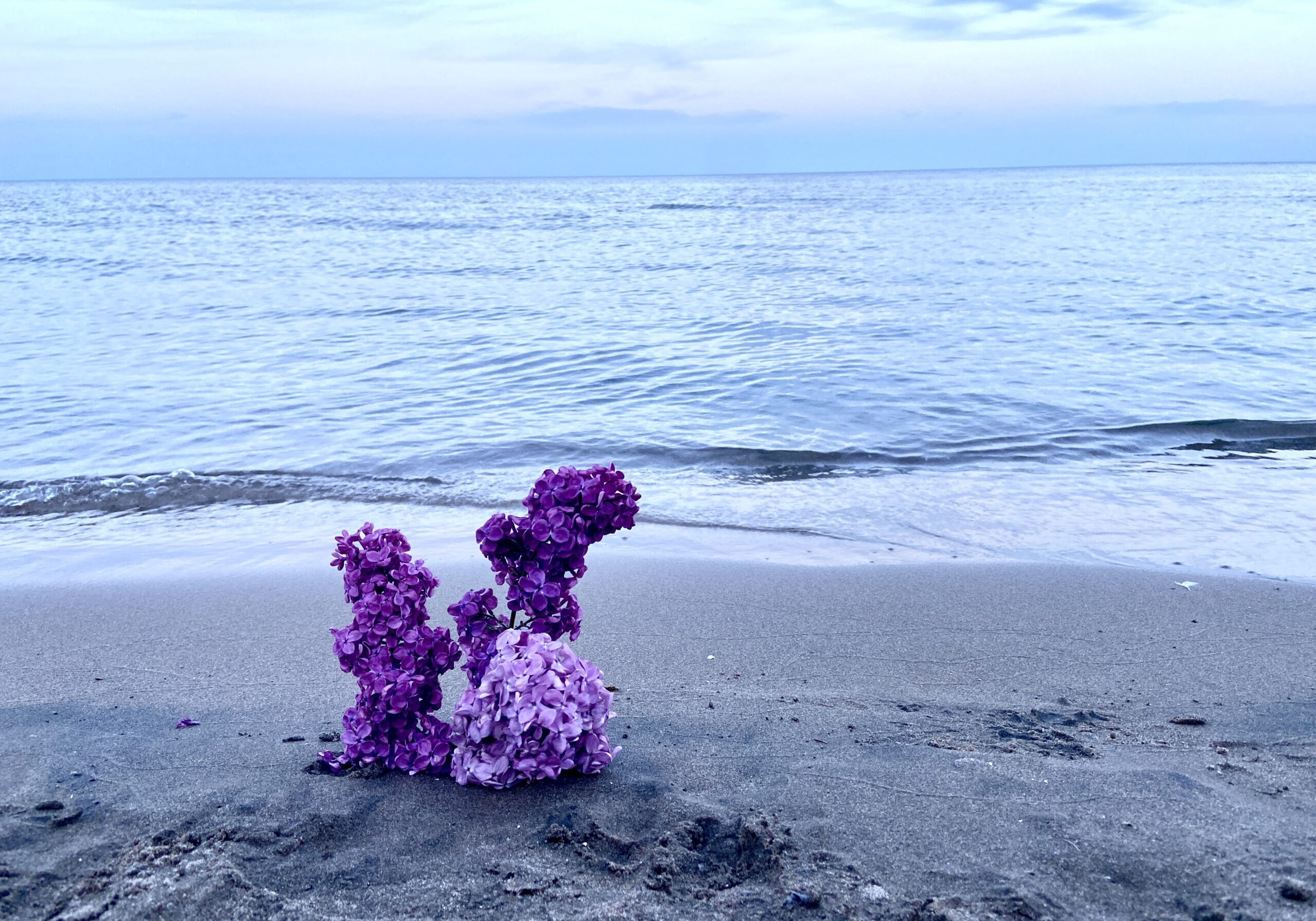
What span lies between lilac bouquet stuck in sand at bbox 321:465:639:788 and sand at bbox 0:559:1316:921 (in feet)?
0.35

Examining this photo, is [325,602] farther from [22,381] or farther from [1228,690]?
[22,381]

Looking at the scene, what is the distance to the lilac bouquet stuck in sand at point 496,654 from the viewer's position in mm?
2480

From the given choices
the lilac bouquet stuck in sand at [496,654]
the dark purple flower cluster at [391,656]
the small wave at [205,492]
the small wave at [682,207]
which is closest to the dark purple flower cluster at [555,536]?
the lilac bouquet stuck in sand at [496,654]

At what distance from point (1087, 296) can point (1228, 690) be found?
14.8 metres

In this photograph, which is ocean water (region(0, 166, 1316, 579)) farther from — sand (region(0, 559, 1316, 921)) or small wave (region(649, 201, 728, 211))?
small wave (region(649, 201, 728, 211))

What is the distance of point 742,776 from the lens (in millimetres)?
2758

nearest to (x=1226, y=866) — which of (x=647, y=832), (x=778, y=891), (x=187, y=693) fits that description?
(x=778, y=891)

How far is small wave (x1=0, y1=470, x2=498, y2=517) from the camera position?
22.3 ft

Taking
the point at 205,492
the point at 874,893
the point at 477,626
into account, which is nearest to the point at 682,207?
the point at 205,492

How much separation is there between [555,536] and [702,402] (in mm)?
7501

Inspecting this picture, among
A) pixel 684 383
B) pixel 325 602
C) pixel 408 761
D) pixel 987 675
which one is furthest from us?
pixel 684 383

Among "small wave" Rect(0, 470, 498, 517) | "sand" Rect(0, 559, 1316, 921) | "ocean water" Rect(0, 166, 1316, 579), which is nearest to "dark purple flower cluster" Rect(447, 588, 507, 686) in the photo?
"sand" Rect(0, 559, 1316, 921)

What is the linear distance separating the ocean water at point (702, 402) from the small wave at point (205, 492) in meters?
0.03

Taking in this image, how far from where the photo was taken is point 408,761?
2721 millimetres
